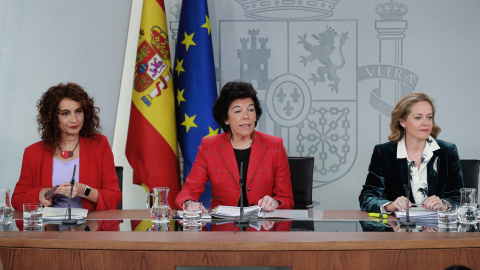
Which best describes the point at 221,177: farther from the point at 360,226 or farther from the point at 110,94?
the point at 110,94

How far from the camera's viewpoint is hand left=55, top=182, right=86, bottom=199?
2715mm

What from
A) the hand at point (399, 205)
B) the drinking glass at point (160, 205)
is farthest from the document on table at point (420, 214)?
the drinking glass at point (160, 205)

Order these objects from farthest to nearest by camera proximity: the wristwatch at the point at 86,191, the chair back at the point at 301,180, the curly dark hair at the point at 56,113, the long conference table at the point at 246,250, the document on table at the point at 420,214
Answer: the chair back at the point at 301,180, the curly dark hair at the point at 56,113, the wristwatch at the point at 86,191, the document on table at the point at 420,214, the long conference table at the point at 246,250

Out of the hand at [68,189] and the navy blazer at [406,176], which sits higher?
the navy blazer at [406,176]

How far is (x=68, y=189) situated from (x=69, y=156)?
1.37 ft

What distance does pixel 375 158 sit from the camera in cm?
306

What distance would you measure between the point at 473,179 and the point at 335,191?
118cm

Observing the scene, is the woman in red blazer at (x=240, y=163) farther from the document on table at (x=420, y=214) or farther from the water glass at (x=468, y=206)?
the water glass at (x=468, y=206)

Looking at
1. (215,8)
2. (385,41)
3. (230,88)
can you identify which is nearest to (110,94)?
(215,8)

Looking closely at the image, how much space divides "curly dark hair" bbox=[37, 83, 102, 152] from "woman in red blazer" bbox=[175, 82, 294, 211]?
2.10ft

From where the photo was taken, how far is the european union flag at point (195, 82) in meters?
3.88

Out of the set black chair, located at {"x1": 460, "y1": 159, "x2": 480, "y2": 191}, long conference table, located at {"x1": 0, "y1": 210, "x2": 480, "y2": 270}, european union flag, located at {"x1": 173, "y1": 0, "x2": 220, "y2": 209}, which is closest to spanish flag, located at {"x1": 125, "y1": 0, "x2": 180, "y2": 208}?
european union flag, located at {"x1": 173, "y1": 0, "x2": 220, "y2": 209}

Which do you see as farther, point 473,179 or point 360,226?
point 473,179

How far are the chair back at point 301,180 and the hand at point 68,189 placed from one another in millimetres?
1171
